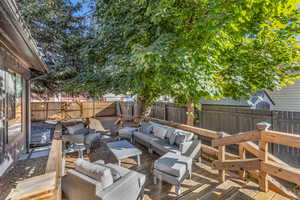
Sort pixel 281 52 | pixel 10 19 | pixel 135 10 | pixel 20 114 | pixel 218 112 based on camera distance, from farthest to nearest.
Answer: pixel 218 112 < pixel 20 114 < pixel 281 52 < pixel 135 10 < pixel 10 19

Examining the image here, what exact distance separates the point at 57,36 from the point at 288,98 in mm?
11591

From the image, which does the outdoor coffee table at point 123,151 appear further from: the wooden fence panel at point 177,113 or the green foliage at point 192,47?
the wooden fence panel at point 177,113

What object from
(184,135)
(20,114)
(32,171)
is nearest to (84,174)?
(32,171)

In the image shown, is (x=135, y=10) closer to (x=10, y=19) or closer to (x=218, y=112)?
(x=10, y=19)

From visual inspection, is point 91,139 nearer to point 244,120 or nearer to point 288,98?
point 244,120

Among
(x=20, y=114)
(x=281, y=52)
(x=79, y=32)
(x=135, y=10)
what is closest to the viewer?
(x=135, y=10)

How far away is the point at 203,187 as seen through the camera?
11.0ft

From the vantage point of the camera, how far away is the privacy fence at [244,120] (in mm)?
4688

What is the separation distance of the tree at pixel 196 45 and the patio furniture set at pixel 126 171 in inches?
65.2

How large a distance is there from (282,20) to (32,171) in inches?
301

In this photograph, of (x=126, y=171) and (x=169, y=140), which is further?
(x=169, y=140)

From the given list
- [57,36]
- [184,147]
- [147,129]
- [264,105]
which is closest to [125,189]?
[184,147]

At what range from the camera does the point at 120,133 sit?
6.73m

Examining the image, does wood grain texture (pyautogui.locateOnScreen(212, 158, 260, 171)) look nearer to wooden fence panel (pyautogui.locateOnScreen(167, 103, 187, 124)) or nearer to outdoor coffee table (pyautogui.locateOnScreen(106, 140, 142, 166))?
outdoor coffee table (pyautogui.locateOnScreen(106, 140, 142, 166))
